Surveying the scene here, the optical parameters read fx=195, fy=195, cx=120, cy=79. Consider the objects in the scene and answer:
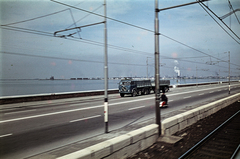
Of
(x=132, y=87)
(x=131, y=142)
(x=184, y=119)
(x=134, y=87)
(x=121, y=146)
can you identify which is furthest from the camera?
(x=134, y=87)

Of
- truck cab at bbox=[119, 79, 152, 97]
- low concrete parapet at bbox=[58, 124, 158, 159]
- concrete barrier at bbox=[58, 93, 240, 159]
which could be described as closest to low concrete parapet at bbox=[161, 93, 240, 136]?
concrete barrier at bbox=[58, 93, 240, 159]

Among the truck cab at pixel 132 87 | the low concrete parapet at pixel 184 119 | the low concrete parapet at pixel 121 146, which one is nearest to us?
the low concrete parapet at pixel 121 146

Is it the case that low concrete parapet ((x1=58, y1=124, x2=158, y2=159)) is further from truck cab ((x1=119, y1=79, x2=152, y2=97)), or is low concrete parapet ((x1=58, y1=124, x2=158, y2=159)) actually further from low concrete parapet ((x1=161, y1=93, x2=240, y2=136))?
truck cab ((x1=119, y1=79, x2=152, y2=97))

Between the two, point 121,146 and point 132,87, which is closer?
point 121,146

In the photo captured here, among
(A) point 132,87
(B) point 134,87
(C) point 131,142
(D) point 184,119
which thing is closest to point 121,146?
(C) point 131,142

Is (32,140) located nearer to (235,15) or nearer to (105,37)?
(105,37)

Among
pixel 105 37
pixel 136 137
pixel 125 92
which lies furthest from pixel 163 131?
pixel 125 92

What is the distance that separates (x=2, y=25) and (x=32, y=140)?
951 centimetres

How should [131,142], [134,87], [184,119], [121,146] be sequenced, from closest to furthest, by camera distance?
[121,146] < [131,142] < [184,119] < [134,87]

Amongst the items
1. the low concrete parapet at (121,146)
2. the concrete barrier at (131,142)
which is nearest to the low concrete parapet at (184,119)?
the concrete barrier at (131,142)

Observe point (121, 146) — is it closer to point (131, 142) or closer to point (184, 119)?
point (131, 142)

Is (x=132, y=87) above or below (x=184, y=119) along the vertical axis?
above

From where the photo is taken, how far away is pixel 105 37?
9242mm

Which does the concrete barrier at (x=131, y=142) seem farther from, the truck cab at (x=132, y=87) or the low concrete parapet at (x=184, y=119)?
the truck cab at (x=132, y=87)
